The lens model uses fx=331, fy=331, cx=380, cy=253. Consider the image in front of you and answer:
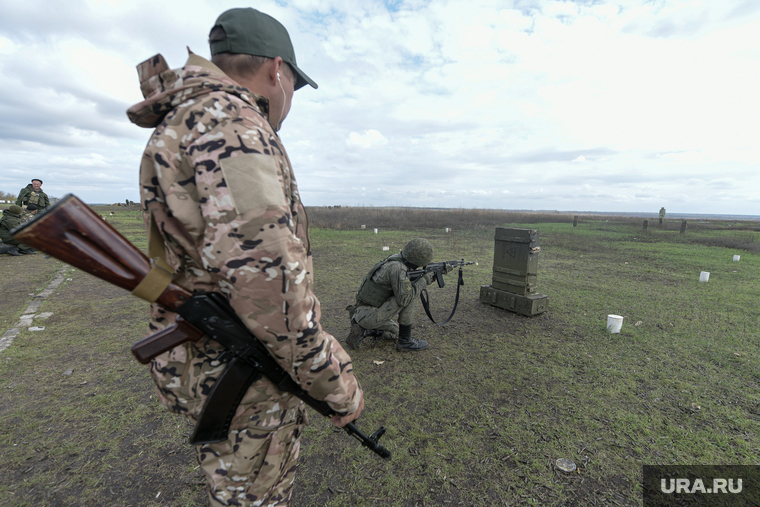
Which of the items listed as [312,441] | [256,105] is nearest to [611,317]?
[312,441]

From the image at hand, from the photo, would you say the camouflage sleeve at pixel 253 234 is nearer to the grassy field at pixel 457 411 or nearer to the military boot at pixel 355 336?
the grassy field at pixel 457 411

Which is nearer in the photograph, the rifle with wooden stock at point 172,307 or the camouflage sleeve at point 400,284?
the rifle with wooden stock at point 172,307

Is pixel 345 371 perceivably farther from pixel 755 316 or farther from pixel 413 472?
pixel 755 316

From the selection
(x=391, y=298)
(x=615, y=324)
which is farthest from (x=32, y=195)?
(x=615, y=324)

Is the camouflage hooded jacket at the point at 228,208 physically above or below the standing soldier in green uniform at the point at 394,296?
above

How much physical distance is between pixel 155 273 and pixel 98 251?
0.17 m

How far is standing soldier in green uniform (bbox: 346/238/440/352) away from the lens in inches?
169

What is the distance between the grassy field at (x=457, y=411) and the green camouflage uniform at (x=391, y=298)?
0.51m

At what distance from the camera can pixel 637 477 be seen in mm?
2504

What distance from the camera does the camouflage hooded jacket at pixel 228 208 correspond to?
985 millimetres

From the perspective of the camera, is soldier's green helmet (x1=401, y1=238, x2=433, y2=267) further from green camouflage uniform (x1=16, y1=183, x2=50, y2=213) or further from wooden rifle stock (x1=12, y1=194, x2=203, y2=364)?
green camouflage uniform (x1=16, y1=183, x2=50, y2=213)

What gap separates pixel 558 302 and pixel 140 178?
714 centimetres

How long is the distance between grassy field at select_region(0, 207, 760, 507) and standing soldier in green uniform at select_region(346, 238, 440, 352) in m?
0.29
